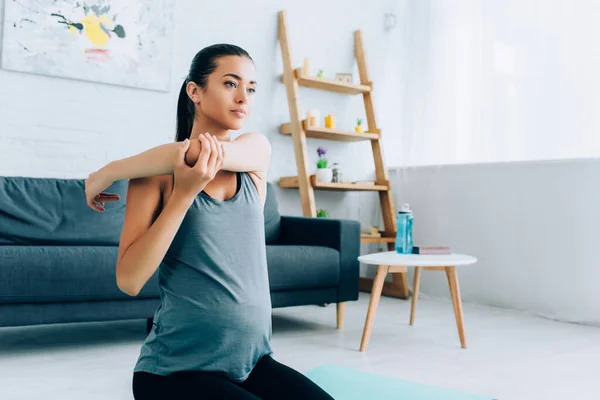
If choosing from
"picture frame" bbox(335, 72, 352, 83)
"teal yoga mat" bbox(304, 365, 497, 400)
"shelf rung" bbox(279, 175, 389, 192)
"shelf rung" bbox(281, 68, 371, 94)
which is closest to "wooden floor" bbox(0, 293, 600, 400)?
"teal yoga mat" bbox(304, 365, 497, 400)

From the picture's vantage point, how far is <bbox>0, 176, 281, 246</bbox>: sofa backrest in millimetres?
2670

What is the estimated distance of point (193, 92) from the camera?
0.98 metres

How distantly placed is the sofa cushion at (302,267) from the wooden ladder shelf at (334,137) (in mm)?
850

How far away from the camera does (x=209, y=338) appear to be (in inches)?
33.9

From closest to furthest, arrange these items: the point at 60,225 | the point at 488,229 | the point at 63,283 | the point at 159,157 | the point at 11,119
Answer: the point at 159,157
the point at 63,283
the point at 60,225
the point at 11,119
the point at 488,229

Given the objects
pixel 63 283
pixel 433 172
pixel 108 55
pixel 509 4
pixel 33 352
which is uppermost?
pixel 509 4

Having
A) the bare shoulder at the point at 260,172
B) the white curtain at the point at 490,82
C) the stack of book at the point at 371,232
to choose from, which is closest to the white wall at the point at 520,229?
the white curtain at the point at 490,82

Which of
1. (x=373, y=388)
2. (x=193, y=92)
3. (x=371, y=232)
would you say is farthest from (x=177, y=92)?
(x=193, y=92)

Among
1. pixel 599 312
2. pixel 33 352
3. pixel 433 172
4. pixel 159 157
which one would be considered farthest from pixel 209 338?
pixel 433 172

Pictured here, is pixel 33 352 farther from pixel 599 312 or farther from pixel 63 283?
pixel 599 312

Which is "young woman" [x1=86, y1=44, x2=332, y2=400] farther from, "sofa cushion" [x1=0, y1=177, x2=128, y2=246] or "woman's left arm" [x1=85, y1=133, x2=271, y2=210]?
"sofa cushion" [x1=0, y1=177, x2=128, y2=246]

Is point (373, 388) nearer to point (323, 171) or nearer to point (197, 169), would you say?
point (197, 169)

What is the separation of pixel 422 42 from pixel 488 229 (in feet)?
4.68

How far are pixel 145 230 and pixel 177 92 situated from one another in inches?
115
